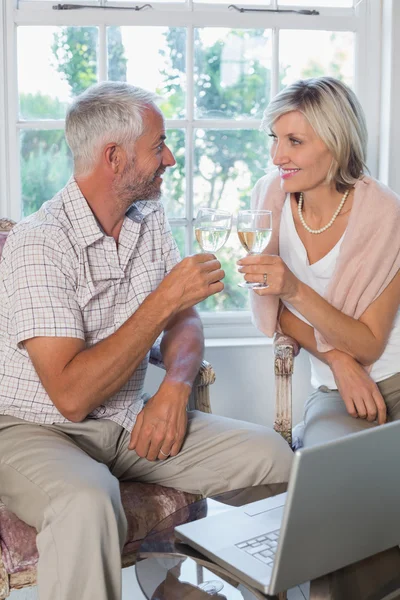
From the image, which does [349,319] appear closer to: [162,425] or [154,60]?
[162,425]

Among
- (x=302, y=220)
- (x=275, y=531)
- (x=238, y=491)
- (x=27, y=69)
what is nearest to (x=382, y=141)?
(x=302, y=220)

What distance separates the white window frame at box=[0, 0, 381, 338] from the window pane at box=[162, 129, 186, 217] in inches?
1.0

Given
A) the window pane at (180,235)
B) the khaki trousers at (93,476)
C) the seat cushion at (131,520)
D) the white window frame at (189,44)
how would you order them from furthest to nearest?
1. the window pane at (180,235)
2. the white window frame at (189,44)
3. the seat cushion at (131,520)
4. the khaki trousers at (93,476)

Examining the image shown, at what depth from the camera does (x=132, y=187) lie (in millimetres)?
1933

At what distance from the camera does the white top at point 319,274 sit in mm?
2232

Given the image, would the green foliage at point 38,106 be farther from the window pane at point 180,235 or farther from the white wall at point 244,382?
the white wall at point 244,382

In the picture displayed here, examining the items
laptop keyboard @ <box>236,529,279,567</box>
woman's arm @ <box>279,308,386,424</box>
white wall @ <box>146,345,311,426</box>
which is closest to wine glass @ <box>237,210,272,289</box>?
woman's arm @ <box>279,308,386,424</box>

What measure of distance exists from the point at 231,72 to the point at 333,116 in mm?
900

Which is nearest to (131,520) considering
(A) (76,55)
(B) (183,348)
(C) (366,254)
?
(B) (183,348)

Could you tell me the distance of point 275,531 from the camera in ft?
4.52

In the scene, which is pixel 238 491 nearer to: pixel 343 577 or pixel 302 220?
pixel 343 577

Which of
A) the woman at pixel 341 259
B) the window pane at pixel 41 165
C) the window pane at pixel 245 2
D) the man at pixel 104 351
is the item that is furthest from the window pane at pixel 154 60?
the man at pixel 104 351

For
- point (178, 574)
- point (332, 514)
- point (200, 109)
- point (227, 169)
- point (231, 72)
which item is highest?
point (231, 72)

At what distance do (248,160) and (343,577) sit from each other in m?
2.00
